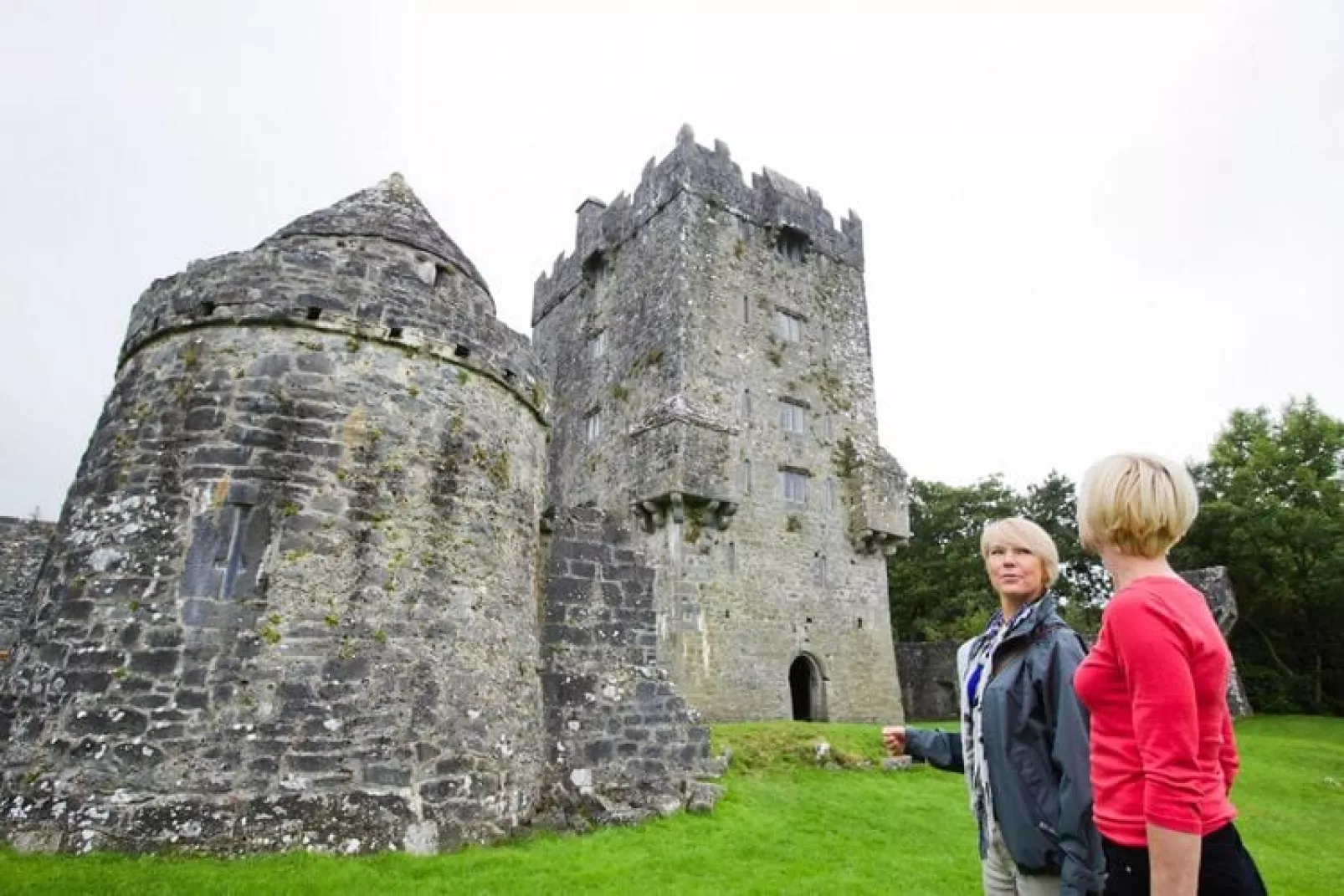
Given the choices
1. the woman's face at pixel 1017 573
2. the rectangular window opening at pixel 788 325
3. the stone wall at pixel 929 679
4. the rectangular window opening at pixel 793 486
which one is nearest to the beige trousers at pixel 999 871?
the woman's face at pixel 1017 573

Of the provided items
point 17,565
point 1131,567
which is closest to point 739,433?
point 17,565

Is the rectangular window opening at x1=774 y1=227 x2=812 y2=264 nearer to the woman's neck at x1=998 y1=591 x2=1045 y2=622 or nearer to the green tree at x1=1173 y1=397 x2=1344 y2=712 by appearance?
the green tree at x1=1173 y1=397 x2=1344 y2=712

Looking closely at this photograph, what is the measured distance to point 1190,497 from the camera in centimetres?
254

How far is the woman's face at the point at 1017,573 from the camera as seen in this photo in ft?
12.1

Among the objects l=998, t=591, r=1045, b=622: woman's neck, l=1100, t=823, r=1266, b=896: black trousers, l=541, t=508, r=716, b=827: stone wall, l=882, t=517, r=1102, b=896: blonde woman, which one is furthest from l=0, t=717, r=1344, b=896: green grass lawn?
l=1100, t=823, r=1266, b=896: black trousers

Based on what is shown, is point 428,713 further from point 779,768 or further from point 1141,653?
point 779,768

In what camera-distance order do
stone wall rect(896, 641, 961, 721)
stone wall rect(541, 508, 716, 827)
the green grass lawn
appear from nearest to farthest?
the green grass lawn → stone wall rect(541, 508, 716, 827) → stone wall rect(896, 641, 961, 721)

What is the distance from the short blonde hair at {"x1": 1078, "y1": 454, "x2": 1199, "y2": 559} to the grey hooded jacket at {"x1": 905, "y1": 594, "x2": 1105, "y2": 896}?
91 cm

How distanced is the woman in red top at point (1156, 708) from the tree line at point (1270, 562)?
30948 millimetres

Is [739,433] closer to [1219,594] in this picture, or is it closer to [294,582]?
[1219,594]

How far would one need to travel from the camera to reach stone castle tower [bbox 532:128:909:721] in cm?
2325

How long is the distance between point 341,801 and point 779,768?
8587mm

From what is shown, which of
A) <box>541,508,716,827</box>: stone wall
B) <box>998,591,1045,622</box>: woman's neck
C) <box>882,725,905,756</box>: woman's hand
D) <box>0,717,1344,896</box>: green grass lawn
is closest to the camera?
<box>998,591,1045,622</box>: woman's neck

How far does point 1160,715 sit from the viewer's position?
2.22 m
